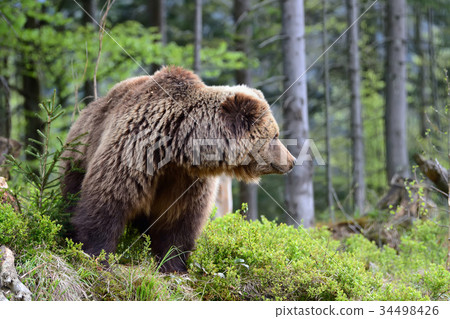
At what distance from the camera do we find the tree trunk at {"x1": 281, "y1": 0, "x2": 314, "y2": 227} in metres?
8.52

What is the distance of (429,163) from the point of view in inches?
294

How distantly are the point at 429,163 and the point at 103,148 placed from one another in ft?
17.4

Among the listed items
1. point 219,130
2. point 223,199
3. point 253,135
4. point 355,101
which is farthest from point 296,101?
point 355,101

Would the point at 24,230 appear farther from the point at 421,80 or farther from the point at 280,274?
the point at 421,80

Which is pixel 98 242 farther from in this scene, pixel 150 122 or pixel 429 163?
pixel 429 163

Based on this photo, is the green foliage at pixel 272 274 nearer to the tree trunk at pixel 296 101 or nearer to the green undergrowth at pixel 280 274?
the green undergrowth at pixel 280 274

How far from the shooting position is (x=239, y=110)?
471 centimetres

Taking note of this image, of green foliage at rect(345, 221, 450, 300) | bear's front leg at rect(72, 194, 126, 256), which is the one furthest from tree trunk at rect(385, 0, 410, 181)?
bear's front leg at rect(72, 194, 126, 256)

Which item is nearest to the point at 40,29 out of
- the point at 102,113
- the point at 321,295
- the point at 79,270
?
the point at 102,113

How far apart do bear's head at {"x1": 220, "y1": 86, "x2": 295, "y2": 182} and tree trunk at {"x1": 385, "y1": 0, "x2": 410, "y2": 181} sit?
9.25 m

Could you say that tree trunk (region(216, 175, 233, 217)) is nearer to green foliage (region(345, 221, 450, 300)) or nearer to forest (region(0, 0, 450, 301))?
forest (region(0, 0, 450, 301))

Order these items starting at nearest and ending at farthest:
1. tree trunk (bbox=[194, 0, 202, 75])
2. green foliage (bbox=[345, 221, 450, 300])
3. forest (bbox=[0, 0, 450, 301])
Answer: forest (bbox=[0, 0, 450, 301]) → green foliage (bbox=[345, 221, 450, 300]) → tree trunk (bbox=[194, 0, 202, 75])

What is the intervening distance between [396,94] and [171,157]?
33.8ft

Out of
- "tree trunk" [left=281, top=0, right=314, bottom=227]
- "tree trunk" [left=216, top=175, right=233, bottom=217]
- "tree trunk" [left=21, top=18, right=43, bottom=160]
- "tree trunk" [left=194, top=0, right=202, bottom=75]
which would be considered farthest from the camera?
"tree trunk" [left=21, top=18, right=43, bottom=160]
